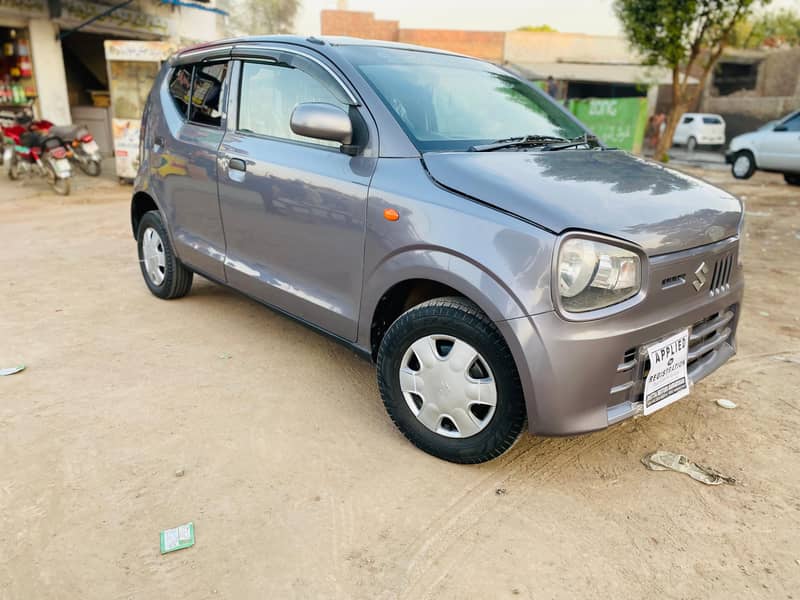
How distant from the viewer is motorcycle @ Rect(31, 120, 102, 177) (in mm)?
10414

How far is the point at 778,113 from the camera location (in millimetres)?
22688

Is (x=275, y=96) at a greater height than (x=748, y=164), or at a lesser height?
greater

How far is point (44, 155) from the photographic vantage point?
9562mm

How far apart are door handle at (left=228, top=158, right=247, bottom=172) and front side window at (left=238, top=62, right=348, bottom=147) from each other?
0.18m

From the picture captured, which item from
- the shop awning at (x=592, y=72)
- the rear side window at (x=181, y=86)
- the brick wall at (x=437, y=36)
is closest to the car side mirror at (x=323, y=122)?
the rear side window at (x=181, y=86)

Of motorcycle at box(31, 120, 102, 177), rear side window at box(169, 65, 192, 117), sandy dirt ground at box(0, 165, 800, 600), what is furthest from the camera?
motorcycle at box(31, 120, 102, 177)

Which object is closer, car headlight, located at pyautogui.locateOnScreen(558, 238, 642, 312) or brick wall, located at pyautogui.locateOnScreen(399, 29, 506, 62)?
car headlight, located at pyautogui.locateOnScreen(558, 238, 642, 312)

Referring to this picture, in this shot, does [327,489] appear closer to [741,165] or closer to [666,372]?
[666,372]

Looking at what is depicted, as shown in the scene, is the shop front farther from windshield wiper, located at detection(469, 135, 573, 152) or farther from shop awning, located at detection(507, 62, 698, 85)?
shop awning, located at detection(507, 62, 698, 85)

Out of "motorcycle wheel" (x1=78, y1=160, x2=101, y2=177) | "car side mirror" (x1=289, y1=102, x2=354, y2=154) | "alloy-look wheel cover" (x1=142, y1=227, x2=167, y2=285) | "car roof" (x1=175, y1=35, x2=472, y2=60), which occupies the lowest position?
"motorcycle wheel" (x1=78, y1=160, x2=101, y2=177)

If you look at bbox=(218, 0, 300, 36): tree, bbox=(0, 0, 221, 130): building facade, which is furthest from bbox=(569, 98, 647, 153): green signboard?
bbox=(218, 0, 300, 36): tree

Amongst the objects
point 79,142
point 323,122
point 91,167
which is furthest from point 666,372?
point 91,167

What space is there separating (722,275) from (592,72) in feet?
96.7

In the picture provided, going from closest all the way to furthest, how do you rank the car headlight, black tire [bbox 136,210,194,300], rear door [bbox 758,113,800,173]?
the car headlight < black tire [bbox 136,210,194,300] < rear door [bbox 758,113,800,173]
